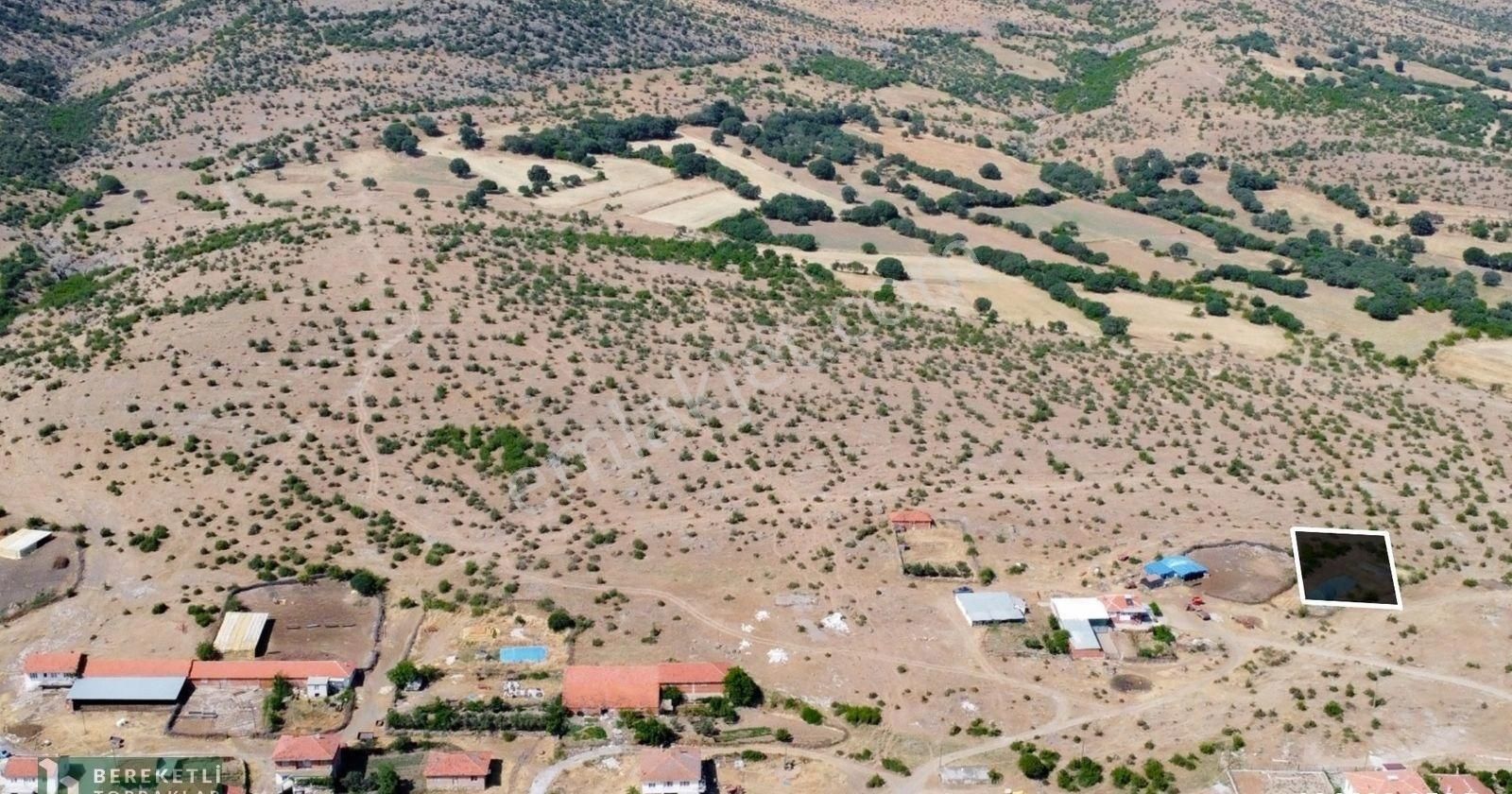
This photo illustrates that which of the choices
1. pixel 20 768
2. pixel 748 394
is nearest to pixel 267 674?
pixel 20 768

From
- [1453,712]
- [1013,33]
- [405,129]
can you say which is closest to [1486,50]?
[1013,33]

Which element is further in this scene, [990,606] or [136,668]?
[990,606]

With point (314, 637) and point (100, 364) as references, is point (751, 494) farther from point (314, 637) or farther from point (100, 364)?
point (100, 364)

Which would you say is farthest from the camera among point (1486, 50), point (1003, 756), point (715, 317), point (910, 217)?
point (1486, 50)

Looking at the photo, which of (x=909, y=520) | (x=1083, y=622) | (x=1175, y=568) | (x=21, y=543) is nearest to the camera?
(x=1083, y=622)

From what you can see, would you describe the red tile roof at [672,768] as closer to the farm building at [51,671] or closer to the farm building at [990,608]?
the farm building at [990,608]

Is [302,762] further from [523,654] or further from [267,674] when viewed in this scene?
[523,654]
